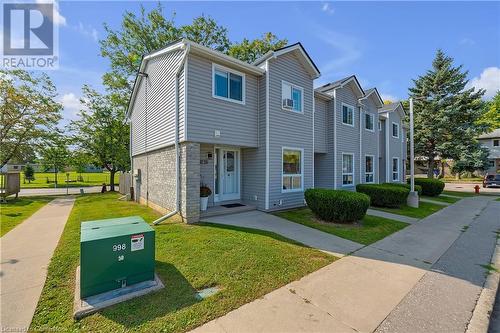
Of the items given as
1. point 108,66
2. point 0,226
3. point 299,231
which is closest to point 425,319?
point 299,231

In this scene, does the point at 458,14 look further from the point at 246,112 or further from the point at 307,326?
the point at 307,326

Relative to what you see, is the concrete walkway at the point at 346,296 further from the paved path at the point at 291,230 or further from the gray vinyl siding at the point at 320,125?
the gray vinyl siding at the point at 320,125

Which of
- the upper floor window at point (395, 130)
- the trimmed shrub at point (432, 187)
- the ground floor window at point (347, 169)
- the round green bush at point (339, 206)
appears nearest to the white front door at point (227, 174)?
the round green bush at point (339, 206)

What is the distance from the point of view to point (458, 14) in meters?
8.87

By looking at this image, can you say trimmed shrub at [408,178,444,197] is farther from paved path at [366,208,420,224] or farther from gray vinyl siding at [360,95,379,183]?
paved path at [366,208,420,224]

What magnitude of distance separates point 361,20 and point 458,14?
364cm

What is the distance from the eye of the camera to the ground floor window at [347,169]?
14.2m

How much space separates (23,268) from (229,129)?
6.70 metres

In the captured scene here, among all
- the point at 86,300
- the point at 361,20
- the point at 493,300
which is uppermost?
the point at 361,20

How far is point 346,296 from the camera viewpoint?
3.69 metres

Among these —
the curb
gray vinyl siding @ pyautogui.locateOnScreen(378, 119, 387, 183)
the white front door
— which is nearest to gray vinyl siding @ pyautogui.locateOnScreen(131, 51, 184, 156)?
the white front door

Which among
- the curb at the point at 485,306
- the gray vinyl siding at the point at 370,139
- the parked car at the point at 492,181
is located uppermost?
the gray vinyl siding at the point at 370,139

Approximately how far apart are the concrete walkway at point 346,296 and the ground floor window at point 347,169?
8103 millimetres

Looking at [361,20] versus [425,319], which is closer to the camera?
[425,319]
